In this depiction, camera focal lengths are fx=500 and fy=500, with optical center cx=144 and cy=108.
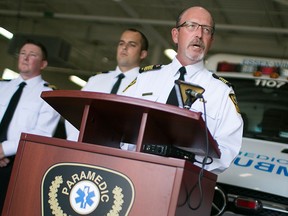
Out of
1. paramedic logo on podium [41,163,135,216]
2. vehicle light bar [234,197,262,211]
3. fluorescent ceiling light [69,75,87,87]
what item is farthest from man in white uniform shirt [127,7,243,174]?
fluorescent ceiling light [69,75,87,87]

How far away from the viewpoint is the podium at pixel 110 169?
1.61 metres

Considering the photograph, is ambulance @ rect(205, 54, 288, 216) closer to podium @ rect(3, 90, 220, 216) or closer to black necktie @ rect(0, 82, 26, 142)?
podium @ rect(3, 90, 220, 216)

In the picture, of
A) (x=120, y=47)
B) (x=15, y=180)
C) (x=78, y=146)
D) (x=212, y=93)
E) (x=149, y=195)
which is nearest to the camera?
(x=149, y=195)

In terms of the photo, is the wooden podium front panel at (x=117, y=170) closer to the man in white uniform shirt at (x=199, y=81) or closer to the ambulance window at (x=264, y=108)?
the man in white uniform shirt at (x=199, y=81)

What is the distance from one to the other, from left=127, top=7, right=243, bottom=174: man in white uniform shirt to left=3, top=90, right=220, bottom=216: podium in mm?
262

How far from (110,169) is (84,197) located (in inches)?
5.2

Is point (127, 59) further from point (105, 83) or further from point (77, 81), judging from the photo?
point (77, 81)

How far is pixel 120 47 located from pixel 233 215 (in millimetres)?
1535

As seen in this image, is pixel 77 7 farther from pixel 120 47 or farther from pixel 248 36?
pixel 120 47

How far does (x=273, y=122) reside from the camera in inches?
161

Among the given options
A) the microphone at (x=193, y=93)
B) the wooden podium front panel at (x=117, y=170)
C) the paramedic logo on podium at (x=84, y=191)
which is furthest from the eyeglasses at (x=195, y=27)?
the paramedic logo on podium at (x=84, y=191)

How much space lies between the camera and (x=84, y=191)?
1.68 metres

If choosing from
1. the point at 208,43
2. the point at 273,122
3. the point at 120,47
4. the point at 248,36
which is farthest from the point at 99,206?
the point at 248,36

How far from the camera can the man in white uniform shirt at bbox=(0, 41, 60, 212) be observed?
368 cm
